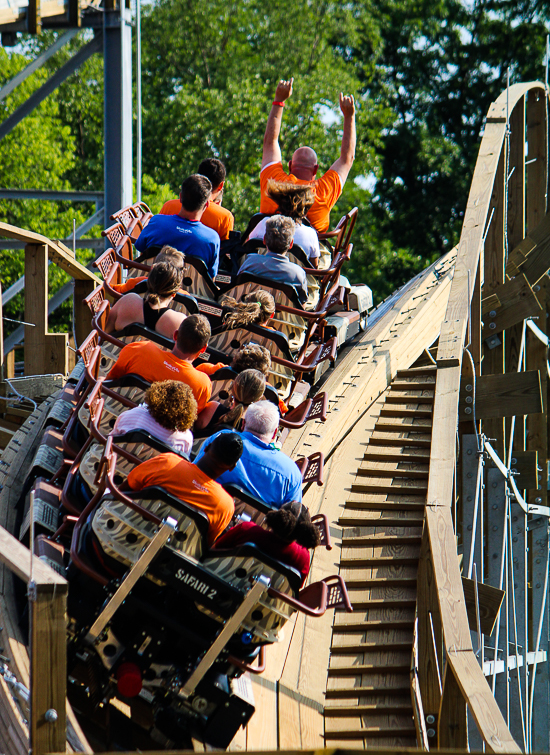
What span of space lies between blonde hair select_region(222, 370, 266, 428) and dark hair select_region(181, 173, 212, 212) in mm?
1576

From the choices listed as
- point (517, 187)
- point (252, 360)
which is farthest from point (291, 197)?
point (517, 187)

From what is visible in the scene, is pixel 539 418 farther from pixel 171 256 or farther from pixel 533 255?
pixel 171 256

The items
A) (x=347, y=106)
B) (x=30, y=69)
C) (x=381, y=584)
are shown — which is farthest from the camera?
(x=30, y=69)

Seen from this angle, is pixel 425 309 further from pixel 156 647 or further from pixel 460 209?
pixel 460 209

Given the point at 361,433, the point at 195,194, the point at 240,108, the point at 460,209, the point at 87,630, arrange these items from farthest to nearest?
1. the point at 460,209
2. the point at 240,108
3. the point at 361,433
4. the point at 195,194
5. the point at 87,630

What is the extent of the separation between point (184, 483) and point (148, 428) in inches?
15.4

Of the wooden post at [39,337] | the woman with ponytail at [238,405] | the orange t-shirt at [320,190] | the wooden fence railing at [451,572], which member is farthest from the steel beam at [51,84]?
the woman with ponytail at [238,405]

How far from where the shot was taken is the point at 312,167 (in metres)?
6.46

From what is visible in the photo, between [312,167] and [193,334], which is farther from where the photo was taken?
[312,167]

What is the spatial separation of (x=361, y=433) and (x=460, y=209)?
1769 centimetres

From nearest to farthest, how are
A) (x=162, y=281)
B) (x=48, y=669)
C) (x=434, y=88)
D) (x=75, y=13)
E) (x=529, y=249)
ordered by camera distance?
(x=48, y=669)
(x=162, y=281)
(x=529, y=249)
(x=75, y=13)
(x=434, y=88)

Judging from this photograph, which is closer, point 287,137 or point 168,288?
point 168,288

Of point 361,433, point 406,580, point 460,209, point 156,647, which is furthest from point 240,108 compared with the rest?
point 156,647

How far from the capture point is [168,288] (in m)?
4.48
